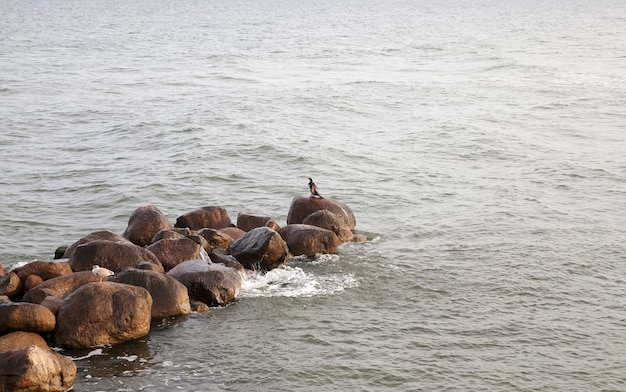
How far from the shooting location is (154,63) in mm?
60188

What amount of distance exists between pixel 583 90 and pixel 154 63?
29.1 meters

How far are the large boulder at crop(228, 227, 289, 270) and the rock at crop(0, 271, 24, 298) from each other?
187 inches

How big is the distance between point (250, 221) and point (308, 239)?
1.88 metres

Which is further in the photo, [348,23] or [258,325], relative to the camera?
[348,23]

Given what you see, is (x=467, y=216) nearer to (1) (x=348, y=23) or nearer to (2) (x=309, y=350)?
(2) (x=309, y=350)

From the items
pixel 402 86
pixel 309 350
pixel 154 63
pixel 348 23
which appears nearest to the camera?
pixel 309 350

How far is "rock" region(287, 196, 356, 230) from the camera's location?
2241 cm

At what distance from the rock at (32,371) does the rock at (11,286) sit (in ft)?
11.1

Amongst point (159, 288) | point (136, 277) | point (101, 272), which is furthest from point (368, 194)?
point (136, 277)

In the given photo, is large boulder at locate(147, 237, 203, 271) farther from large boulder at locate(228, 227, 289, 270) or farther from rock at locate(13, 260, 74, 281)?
rock at locate(13, 260, 74, 281)

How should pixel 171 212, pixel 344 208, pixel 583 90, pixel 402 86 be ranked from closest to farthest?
pixel 344 208, pixel 171 212, pixel 583 90, pixel 402 86

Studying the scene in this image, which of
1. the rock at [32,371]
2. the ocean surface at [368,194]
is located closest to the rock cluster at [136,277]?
the rock at [32,371]

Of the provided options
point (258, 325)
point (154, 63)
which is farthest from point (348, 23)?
point (258, 325)

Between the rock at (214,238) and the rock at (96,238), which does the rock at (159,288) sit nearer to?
the rock at (96,238)
